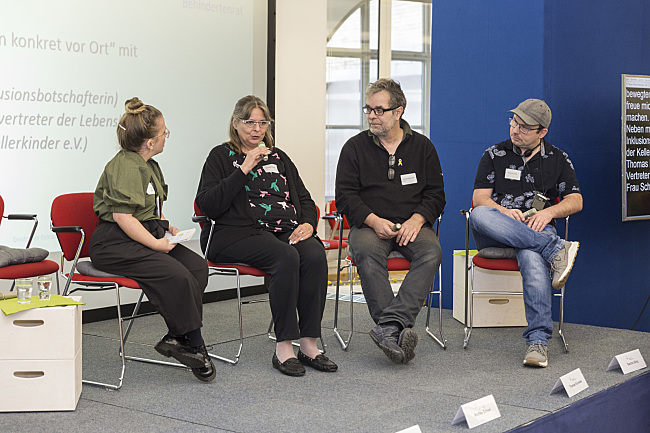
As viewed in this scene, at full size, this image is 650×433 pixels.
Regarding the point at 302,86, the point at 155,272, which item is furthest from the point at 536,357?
the point at 302,86

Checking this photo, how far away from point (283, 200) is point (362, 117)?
15.4ft

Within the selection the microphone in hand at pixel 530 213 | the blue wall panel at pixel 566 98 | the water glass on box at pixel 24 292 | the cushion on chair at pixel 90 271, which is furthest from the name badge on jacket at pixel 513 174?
the water glass on box at pixel 24 292

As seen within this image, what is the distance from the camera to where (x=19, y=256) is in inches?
136

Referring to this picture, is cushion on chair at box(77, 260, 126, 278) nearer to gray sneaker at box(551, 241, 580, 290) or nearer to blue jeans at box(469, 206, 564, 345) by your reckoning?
blue jeans at box(469, 206, 564, 345)

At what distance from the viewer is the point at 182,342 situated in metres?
3.18

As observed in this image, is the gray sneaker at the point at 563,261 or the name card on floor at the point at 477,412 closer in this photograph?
the name card on floor at the point at 477,412

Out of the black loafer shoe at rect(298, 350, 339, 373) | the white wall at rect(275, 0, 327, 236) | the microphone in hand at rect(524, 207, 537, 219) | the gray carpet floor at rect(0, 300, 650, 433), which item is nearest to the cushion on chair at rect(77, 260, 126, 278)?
the gray carpet floor at rect(0, 300, 650, 433)

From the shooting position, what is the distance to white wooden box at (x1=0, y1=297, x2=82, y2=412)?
2717 millimetres

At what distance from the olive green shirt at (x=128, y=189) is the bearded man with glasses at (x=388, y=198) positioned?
0.98 m

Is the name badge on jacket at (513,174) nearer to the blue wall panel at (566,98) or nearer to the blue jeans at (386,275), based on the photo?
the blue jeans at (386,275)

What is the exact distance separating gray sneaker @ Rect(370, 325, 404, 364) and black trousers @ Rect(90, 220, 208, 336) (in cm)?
79

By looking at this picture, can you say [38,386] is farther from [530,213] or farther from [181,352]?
[530,213]

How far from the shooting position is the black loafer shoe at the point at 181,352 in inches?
122

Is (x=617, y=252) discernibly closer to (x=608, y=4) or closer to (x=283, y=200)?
(x=608, y=4)
